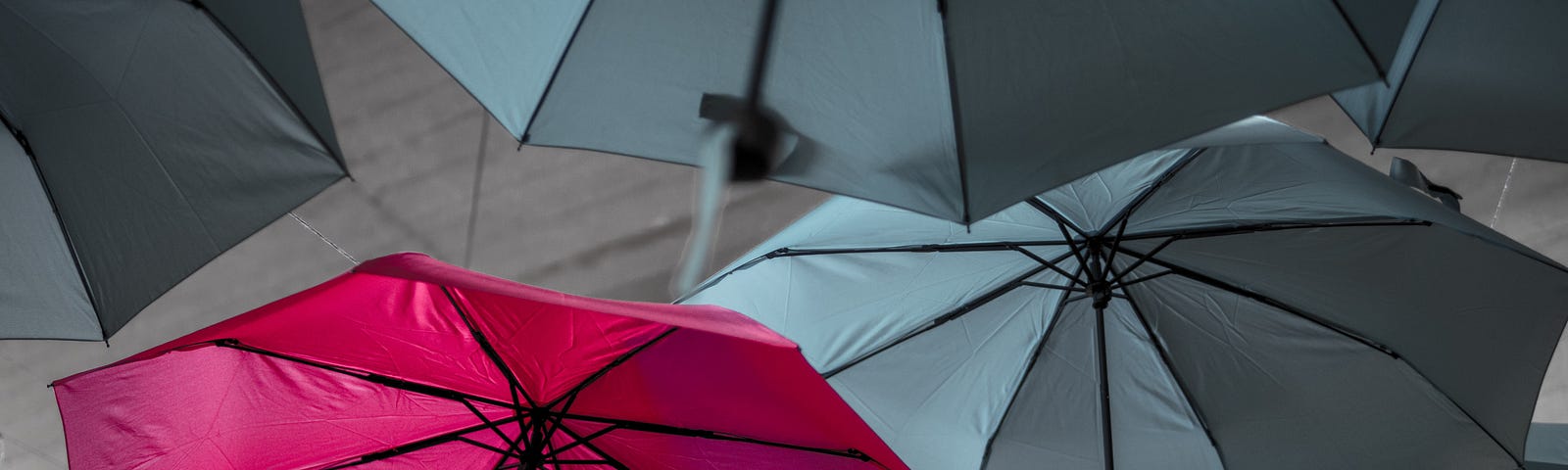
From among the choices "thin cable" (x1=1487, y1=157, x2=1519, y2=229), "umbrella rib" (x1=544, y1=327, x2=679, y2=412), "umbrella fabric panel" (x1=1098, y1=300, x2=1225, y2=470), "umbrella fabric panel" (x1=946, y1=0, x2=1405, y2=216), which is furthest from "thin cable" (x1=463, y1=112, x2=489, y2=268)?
"thin cable" (x1=1487, y1=157, x2=1519, y2=229)

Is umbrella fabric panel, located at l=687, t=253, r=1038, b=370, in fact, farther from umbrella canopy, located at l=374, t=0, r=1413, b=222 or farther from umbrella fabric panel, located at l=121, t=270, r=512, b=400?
umbrella canopy, located at l=374, t=0, r=1413, b=222

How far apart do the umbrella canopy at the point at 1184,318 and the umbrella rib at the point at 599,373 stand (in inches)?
28.1

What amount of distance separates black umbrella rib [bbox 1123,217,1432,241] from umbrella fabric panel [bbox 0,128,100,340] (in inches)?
103

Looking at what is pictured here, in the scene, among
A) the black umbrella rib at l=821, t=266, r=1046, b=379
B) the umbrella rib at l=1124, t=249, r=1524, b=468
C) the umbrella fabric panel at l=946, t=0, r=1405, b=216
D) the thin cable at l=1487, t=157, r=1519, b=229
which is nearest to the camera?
the umbrella fabric panel at l=946, t=0, r=1405, b=216

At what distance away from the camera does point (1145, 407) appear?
134 inches

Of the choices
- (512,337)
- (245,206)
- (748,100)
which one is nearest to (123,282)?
(245,206)

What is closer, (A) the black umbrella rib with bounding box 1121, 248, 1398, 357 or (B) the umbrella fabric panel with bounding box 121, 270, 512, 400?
(B) the umbrella fabric panel with bounding box 121, 270, 512, 400

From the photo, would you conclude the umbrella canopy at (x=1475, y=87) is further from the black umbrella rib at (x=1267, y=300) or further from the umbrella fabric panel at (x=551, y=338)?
the umbrella fabric panel at (x=551, y=338)

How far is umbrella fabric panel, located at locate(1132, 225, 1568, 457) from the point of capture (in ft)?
9.89

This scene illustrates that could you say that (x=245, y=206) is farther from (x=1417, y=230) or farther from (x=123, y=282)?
(x=1417, y=230)

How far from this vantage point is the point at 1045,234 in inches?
131

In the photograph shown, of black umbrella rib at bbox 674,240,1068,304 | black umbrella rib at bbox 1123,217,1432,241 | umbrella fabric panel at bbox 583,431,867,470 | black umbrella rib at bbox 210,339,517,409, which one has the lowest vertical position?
umbrella fabric panel at bbox 583,431,867,470

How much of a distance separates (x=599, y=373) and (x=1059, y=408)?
1460 millimetres

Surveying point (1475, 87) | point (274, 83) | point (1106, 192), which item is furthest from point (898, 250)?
point (274, 83)
